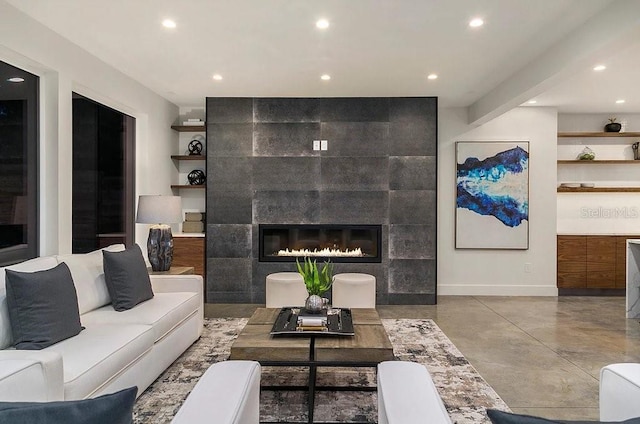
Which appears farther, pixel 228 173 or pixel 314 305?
pixel 228 173

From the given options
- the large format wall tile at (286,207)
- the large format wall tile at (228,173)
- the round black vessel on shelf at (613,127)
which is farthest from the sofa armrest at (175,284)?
the round black vessel on shelf at (613,127)

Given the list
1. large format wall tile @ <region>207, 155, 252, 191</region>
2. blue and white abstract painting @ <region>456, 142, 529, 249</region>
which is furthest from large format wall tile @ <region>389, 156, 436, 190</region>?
large format wall tile @ <region>207, 155, 252, 191</region>

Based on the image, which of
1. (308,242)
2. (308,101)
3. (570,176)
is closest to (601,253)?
(570,176)

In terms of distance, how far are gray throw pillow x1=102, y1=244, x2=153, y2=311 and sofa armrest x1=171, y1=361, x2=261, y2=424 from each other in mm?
2039

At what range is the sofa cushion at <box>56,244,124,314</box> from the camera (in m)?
3.29

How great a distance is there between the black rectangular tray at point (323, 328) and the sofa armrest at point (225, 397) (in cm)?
118

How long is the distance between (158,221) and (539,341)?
12.4 ft

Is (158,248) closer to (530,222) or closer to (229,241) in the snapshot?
(229,241)

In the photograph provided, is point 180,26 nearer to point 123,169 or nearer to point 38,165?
point 38,165

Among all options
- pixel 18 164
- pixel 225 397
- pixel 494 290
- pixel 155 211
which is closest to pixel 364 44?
pixel 155 211

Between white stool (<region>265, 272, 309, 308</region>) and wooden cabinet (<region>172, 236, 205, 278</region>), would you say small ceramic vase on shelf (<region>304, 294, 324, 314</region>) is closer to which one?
white stool (<region>265, 272, 309, 308</region>)

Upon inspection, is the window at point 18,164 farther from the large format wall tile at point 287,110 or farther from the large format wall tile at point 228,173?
the large format wall tile at point 287,110

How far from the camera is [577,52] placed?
3576 mm

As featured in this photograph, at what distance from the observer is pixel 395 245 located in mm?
6027
